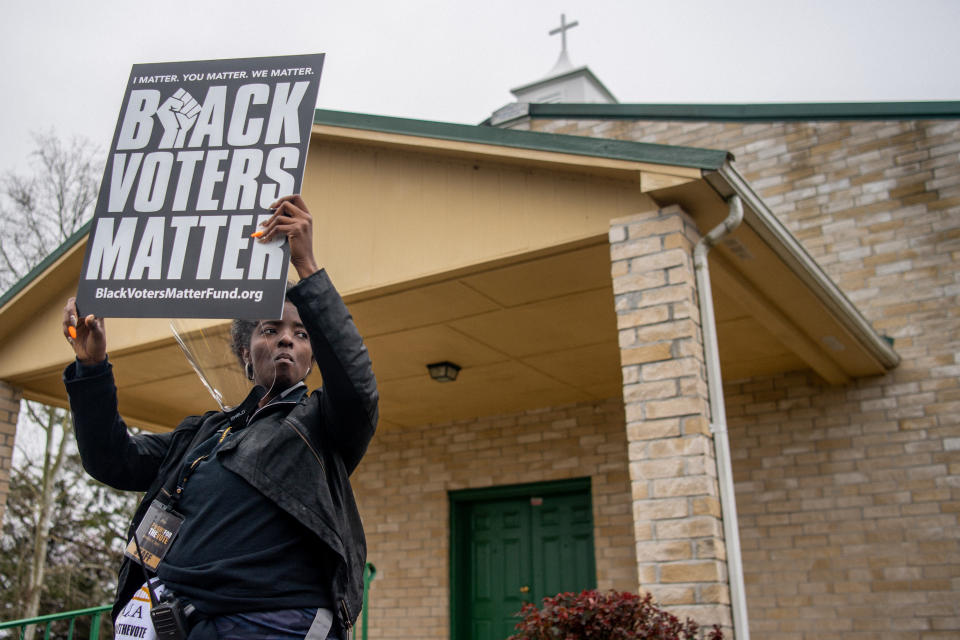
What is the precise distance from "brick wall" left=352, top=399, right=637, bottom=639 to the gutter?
7.94ft

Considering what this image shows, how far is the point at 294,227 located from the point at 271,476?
0.55 m

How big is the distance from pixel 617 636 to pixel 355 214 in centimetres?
321

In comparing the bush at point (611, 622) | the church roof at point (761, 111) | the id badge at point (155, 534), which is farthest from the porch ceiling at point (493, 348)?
the id badge at point (155, 534)

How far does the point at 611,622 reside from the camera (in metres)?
3.76

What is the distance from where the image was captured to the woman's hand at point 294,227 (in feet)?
6.31

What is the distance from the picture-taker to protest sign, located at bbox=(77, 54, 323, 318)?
6.76ft

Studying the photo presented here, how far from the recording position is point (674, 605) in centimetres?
390

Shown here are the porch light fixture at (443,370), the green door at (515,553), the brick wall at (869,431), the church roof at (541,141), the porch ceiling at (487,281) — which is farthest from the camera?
the green door at (515,553)

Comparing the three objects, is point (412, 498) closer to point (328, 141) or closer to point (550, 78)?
point (328, 141)

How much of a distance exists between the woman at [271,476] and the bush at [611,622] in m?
2.17

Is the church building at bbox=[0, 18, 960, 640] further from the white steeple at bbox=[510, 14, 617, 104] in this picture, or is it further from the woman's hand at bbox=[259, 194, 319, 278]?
the woman's hand at bbox=[259, 194, 319, 278]

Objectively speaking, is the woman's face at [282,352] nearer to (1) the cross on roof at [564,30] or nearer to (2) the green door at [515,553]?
(2) the green door at [515,553]

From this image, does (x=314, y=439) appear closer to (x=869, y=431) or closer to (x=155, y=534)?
(x=155, y=534)

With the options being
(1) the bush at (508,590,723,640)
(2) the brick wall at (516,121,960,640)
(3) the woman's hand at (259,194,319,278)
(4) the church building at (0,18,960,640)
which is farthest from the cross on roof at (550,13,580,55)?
(3) the woman's hand at (259,194,319,278)
